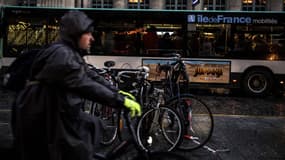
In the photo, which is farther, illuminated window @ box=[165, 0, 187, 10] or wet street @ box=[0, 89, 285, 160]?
illuminated window @ box=[165, 0, 187, 10]

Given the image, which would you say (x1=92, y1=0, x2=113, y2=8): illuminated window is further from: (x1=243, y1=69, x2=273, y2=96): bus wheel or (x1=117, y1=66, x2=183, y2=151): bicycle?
(x1=117, y1=66, x2=183, y2=151): bicycle

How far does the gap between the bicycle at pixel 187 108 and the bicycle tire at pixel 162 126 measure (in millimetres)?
173

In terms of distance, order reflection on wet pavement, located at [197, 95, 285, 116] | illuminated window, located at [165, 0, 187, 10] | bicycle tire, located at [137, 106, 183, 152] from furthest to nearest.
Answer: illuminated window, located at [165, 0, 187, 10]
reflection on wet pavement, located at [197, 95, 285, 116]
bicycle tire, located at [137, 106, 183, 152]

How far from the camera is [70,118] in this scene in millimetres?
3031

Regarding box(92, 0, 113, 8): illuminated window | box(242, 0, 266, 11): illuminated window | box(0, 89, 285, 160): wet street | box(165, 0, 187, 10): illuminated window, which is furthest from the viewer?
box(92, 0, 113, 8): illuminated window

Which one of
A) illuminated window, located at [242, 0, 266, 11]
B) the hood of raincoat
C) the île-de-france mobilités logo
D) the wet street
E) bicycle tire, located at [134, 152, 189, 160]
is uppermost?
illuminated window, located at [242, 0, 266, 11]

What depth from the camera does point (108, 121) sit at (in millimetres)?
6770

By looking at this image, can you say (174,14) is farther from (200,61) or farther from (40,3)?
(40,3)

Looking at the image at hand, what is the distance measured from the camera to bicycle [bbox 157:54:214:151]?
6.38 meters

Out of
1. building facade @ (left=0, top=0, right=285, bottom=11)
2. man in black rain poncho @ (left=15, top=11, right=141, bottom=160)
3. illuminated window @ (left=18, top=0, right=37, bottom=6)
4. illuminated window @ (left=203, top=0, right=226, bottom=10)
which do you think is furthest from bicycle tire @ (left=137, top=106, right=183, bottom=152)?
illuminated window @ (left=18, top=0, right=37, bottom=6)

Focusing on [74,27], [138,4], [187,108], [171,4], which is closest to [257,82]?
[187,108]

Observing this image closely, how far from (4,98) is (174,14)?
6187mm

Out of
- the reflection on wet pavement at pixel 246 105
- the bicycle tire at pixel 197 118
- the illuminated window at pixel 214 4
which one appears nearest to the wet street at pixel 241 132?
the reflection on wet pavement at pixel 246 105

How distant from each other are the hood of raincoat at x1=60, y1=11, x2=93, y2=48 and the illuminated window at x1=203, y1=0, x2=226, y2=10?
84.1 ft
